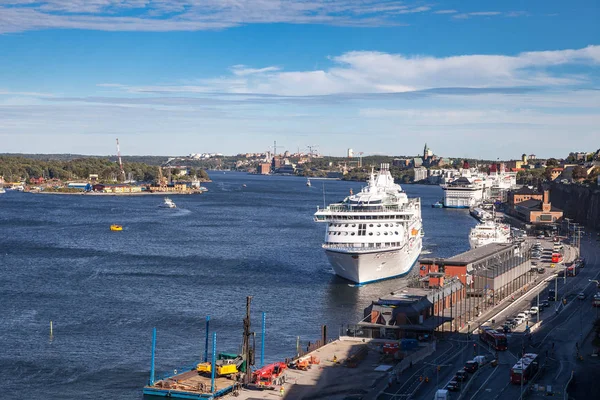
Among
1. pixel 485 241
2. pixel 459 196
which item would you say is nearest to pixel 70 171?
pixel 459 196

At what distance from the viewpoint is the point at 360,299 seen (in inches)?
1212

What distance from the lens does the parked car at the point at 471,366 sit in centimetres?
1872

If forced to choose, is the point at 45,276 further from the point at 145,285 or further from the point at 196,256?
the point at 196,256

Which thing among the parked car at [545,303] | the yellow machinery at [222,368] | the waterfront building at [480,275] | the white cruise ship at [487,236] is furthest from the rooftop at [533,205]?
the yellow machinery at [222,368]

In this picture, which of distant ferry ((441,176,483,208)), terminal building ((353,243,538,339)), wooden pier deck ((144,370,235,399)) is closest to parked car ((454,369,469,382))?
terminal building ((353,243,538,339))

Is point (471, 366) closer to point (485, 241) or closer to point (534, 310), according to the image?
point (534, 310)

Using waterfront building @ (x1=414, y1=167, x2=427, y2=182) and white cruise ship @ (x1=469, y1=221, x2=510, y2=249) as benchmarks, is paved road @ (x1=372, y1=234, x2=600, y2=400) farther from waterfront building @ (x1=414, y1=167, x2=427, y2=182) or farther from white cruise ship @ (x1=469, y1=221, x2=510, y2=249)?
waterfront building @ (x1=414, y1=167, x2=427, y2=182)

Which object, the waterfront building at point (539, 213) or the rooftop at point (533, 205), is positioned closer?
the waterfront building at point (539, 213)

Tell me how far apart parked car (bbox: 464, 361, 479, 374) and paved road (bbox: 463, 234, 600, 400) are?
0.42m

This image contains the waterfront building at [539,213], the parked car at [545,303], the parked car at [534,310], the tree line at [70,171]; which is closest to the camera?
the parked car at [534,310]

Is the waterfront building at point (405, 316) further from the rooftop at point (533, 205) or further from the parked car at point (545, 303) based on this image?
the rooftop at point (533, 205)

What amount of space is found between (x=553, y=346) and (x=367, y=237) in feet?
46.2

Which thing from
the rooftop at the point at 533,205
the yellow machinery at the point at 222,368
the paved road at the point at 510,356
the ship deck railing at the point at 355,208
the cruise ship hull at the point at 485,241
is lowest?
the yellow machinery at the point at 222,368

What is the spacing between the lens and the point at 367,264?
1323 inches
